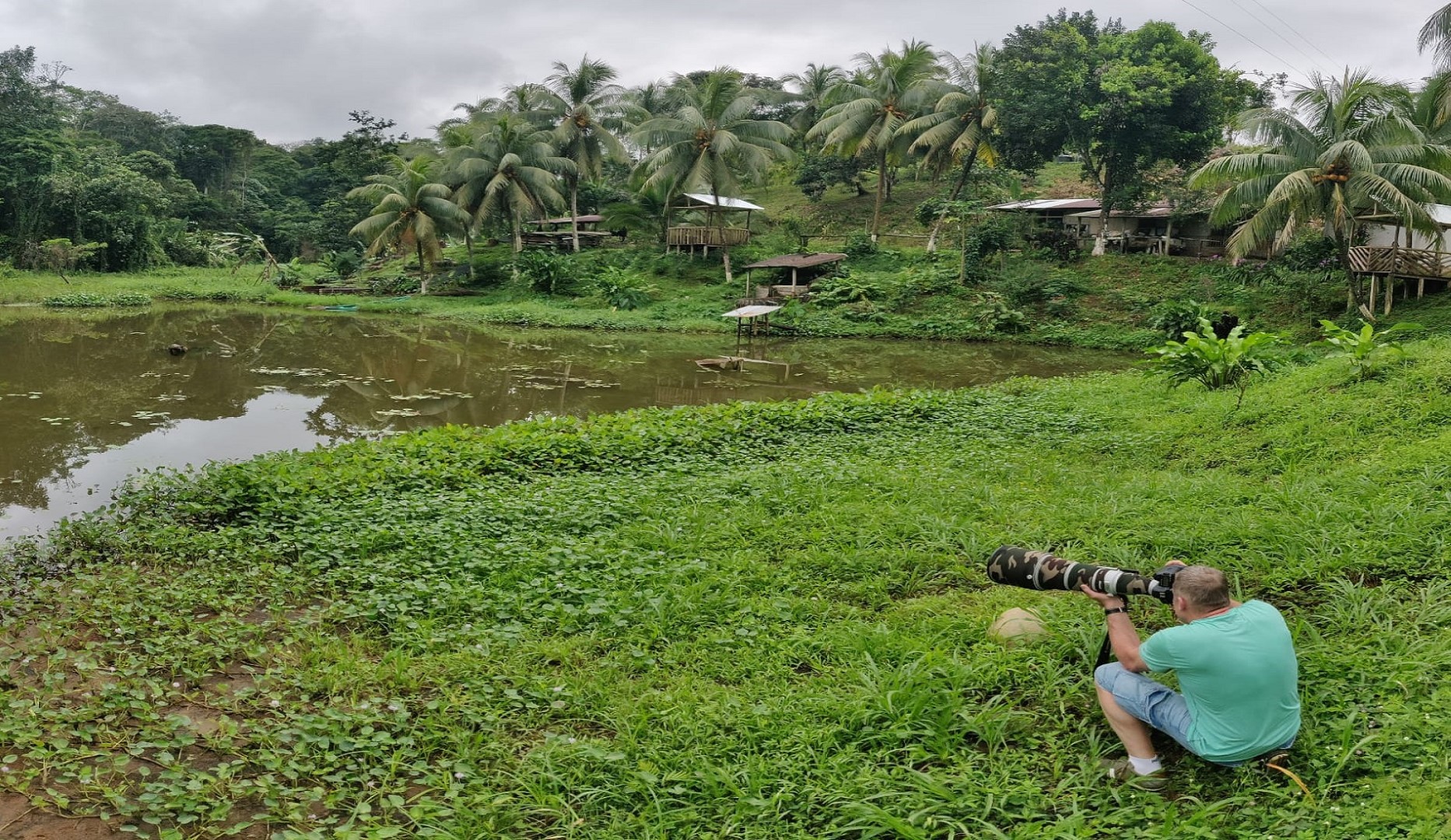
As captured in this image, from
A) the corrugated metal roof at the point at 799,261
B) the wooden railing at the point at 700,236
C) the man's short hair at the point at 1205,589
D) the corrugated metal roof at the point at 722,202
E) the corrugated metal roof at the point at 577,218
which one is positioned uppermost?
the corrugated metal roof at the point at 722,202

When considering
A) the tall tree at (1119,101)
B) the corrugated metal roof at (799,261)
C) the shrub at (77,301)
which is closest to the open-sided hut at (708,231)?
the corrugated metal roof at (799,261)

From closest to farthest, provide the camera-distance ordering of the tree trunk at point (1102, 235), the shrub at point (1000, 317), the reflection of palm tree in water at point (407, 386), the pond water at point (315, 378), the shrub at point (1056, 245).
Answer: the pond water at point (315, 378), the reflection of palm tree in water at point (407, 386), the shrub at point (1000, 317), the tree trunk at point (1102, 235), the shrub at point (1056, 245)

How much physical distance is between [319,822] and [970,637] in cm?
288

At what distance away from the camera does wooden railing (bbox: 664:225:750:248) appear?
2938cm

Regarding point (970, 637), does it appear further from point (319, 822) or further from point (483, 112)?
point (483, 112)

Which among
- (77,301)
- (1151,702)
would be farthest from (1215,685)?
(77,301)

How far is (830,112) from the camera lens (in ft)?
96.4

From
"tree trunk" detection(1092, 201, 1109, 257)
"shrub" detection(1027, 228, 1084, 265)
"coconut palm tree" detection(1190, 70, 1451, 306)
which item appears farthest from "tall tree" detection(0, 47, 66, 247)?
"coconut palm tree" detection(1190, 70, 1451, 306)

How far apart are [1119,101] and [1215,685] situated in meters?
23.0

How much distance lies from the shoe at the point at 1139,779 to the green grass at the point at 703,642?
0.15ft

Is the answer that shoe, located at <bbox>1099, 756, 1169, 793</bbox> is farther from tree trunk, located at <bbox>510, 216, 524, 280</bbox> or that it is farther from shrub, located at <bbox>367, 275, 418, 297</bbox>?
shrub, located at <bbox>367, 275, 418, 297</bbox>

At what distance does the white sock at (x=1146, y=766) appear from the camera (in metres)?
3.08

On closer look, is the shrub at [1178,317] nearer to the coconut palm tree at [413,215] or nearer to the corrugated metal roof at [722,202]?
the corrugated metal roof at [722,202]

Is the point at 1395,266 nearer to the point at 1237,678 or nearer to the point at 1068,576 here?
the point at 1068,576
